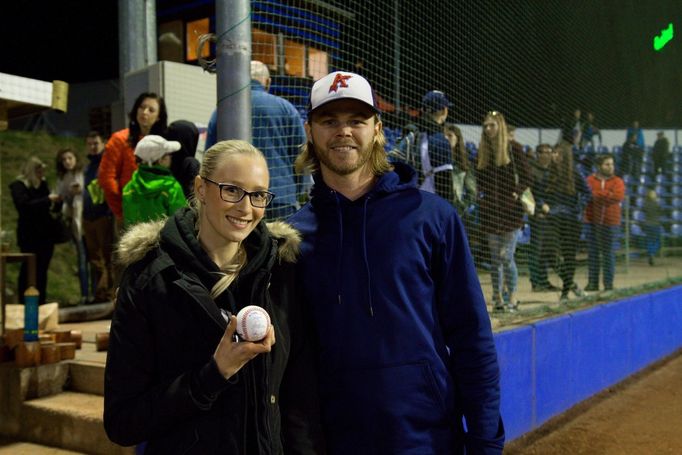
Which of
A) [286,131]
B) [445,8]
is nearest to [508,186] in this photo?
[445,8]

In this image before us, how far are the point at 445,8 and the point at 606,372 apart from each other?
4028 millimetres

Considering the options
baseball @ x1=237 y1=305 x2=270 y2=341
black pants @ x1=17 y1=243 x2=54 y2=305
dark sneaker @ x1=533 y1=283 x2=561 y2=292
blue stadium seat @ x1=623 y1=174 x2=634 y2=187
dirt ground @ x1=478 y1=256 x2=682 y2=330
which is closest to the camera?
baseball @ x1=237 y1=305 x2=270 y2=341

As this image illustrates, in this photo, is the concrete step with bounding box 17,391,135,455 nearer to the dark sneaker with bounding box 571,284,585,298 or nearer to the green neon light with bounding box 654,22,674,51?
the dark sneaker with bounding box 571,284,585,298

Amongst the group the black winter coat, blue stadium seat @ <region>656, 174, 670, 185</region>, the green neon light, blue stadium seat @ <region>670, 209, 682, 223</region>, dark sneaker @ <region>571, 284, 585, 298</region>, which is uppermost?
the green neon light

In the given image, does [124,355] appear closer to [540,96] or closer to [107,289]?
[107,289]

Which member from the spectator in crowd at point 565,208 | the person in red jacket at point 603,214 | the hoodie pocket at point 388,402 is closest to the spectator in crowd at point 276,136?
the hoodie pocket at point 388,402

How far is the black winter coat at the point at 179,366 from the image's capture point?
1.76 meters

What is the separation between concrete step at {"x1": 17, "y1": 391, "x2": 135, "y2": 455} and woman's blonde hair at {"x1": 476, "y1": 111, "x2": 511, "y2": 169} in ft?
A: 14.2

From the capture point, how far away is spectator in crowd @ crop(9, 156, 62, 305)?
306 inches

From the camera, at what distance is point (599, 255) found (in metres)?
9.34

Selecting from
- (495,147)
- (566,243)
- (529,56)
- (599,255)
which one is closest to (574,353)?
(495,147)

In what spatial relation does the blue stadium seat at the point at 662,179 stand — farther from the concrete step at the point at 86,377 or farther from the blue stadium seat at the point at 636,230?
the concrete step at the point at 86,377

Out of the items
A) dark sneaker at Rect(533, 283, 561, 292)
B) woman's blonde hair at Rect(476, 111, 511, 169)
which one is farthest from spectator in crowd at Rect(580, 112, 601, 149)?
woman's blonde hair at Rect(476, 111, 511, 169)

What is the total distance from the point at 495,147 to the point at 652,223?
7.01m
